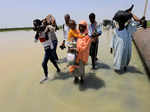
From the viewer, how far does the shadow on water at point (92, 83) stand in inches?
96.9

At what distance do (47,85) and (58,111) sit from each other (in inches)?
33.7

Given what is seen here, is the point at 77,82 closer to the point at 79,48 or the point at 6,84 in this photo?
the point at 79,48

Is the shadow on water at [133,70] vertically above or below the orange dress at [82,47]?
below

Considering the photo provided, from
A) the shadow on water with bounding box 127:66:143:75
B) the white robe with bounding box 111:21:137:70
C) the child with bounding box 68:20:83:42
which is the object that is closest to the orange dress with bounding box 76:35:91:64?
the child with bounding box 68:20:83:42

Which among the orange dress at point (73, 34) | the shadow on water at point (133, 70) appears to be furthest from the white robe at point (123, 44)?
the orange dress at point (73, 34)

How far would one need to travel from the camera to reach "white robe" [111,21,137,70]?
266cm

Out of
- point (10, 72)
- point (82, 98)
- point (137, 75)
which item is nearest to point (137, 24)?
point (137, 75)

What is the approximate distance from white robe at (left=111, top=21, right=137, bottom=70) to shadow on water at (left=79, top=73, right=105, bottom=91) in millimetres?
617

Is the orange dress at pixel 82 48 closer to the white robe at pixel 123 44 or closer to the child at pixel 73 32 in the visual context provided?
the child at pixel 73 32

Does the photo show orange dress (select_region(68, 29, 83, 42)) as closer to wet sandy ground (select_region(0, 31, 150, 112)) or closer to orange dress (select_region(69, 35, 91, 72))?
orange dress (select_region(69, 35, 91, 72))

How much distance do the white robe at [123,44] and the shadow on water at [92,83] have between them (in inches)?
24.3

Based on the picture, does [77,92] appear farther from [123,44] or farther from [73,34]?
[123,44]

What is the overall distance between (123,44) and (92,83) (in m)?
1.16

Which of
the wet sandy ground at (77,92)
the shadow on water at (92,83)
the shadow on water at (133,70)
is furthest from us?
the shadow on water at (133,70)
